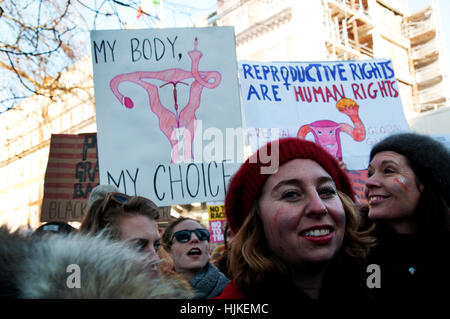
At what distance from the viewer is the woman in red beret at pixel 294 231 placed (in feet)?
4.48

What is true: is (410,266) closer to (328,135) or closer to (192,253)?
(192,253)

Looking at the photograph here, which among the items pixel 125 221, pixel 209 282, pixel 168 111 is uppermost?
pixel 168 111

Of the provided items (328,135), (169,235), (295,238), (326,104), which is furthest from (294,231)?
(326,104)

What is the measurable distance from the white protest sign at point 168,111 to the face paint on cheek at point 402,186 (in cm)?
127

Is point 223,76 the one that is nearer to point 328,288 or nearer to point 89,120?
point 328,288

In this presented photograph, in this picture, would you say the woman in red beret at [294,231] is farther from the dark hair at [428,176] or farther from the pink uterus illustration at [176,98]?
the pink uterus illustration at [176,98]

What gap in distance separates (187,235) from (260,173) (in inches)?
73.7

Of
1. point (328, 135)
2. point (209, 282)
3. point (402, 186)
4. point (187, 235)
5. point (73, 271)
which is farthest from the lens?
point (328, 135)

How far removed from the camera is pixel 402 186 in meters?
2.04

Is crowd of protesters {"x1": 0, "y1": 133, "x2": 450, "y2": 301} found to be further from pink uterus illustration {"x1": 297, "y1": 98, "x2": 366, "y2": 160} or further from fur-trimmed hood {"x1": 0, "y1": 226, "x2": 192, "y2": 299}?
pink uterus illustration {"x1": 297, "y1": 98, "x2": 366, "y2": 160}

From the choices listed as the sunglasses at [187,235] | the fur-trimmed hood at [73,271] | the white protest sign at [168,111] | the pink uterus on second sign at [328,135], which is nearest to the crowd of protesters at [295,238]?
the fur-trimmed hood at [73,271]

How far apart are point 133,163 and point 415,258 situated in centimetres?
195

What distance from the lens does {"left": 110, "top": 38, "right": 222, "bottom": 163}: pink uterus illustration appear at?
3.04 metres
